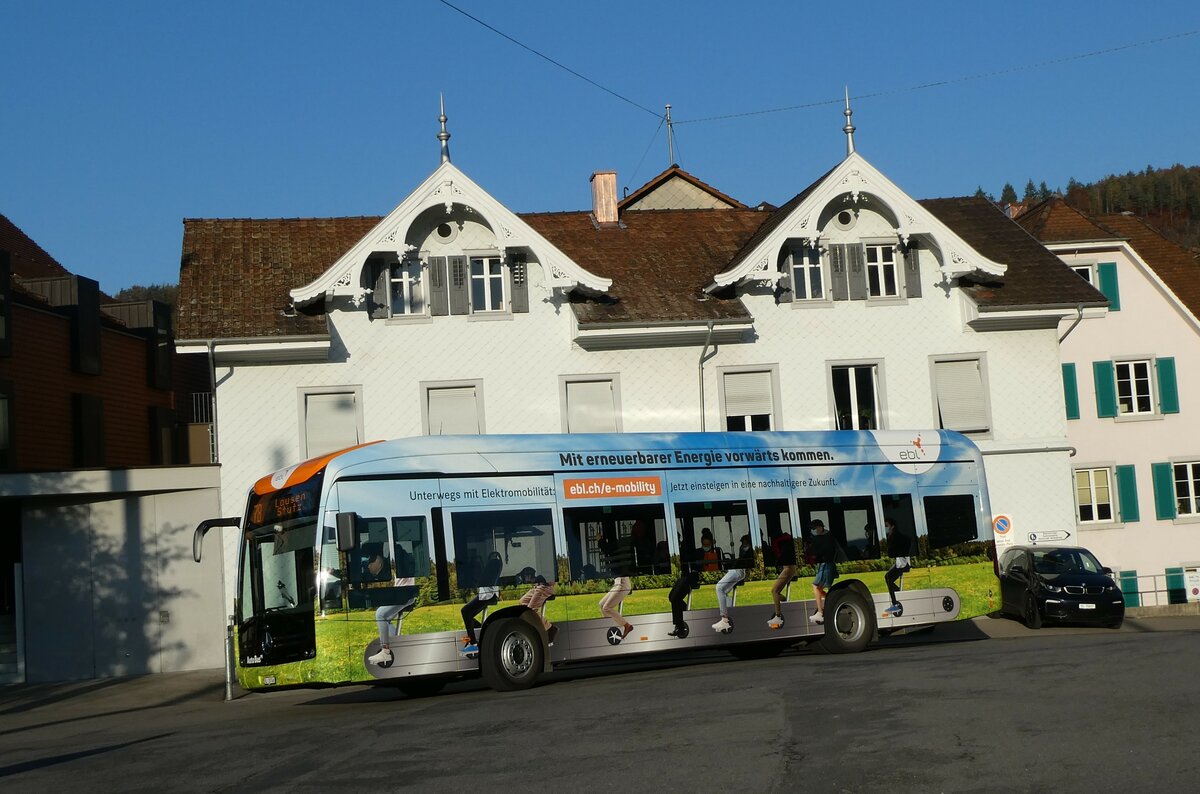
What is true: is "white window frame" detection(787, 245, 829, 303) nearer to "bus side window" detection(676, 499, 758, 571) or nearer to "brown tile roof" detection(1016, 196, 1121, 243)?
"bus side window" detection(676, 499, 758, 571)

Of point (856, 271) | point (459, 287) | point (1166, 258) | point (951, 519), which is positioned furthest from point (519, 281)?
point (1166, 258)

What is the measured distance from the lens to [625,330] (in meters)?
27.9

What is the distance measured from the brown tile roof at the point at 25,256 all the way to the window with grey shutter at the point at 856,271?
23.3 meters

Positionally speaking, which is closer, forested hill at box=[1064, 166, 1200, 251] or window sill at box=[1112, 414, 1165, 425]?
window sill at box=[1112, 414, 1165, 425]

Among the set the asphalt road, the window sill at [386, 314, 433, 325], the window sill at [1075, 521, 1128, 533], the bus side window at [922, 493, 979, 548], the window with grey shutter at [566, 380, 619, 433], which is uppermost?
the window sill at [386, 314, 433, 325]

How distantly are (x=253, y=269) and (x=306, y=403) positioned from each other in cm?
333

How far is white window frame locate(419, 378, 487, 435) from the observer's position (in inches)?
1092

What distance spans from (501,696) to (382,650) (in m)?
1.50

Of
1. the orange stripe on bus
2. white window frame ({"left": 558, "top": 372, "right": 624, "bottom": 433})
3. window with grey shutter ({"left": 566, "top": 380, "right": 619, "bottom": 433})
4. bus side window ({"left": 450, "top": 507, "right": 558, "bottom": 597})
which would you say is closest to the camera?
the orange stripe on bus

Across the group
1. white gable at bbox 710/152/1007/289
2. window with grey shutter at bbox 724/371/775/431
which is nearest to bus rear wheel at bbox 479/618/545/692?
window with grey shutter at bbox 724/371/775/431

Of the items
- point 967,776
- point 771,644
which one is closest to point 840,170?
point 771,644

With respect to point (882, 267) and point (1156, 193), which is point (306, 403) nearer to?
point (882, 267)

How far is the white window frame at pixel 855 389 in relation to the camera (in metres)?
29.3

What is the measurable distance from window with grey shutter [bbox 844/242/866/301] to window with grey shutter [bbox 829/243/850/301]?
0.09 m
